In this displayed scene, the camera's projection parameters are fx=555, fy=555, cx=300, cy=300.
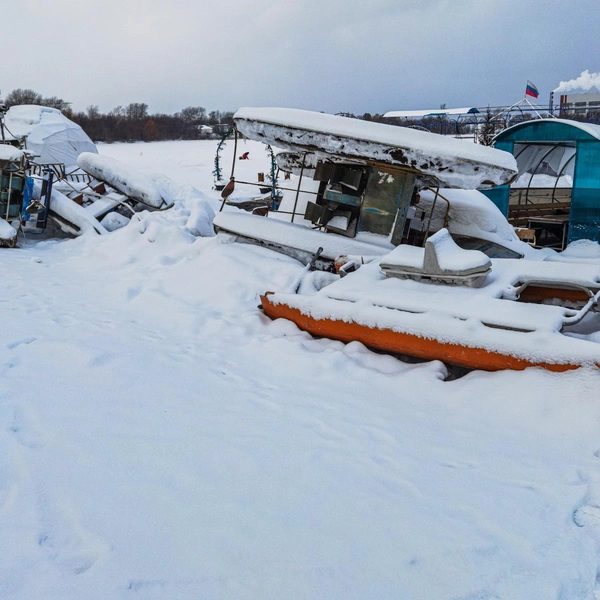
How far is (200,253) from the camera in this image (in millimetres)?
8281

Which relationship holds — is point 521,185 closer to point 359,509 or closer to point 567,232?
point 567,232

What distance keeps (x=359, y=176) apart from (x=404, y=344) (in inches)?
147

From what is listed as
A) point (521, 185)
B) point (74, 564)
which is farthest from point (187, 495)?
point (521, 185)

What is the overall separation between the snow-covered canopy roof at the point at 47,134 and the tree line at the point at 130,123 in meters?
18.2

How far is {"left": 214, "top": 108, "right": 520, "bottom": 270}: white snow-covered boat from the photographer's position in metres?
6.75

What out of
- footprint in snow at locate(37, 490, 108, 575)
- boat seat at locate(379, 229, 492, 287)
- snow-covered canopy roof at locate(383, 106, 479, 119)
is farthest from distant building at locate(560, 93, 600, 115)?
footprint in snow at locate(37, 490, 108, 575)

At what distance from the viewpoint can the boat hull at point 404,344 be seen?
13.9 feet

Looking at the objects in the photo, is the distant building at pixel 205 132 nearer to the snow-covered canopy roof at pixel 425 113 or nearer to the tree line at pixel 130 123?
the tree line at pixel 130 123

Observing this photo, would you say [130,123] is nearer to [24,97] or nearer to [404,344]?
[24,97]

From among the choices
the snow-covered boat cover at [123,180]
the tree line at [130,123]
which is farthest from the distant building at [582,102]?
the snow-covered boat cover at [123,180]

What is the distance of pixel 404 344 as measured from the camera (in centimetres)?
476

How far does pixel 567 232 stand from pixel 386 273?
8.23 meters

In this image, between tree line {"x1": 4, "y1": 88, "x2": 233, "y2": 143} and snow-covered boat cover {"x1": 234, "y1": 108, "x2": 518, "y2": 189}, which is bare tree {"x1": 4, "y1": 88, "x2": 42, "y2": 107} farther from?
snow-covered boat cover {"x1": 234, "y1": 108, "x2": 518, "y2": 189}

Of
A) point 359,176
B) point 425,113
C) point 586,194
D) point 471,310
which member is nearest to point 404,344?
point 471,310
